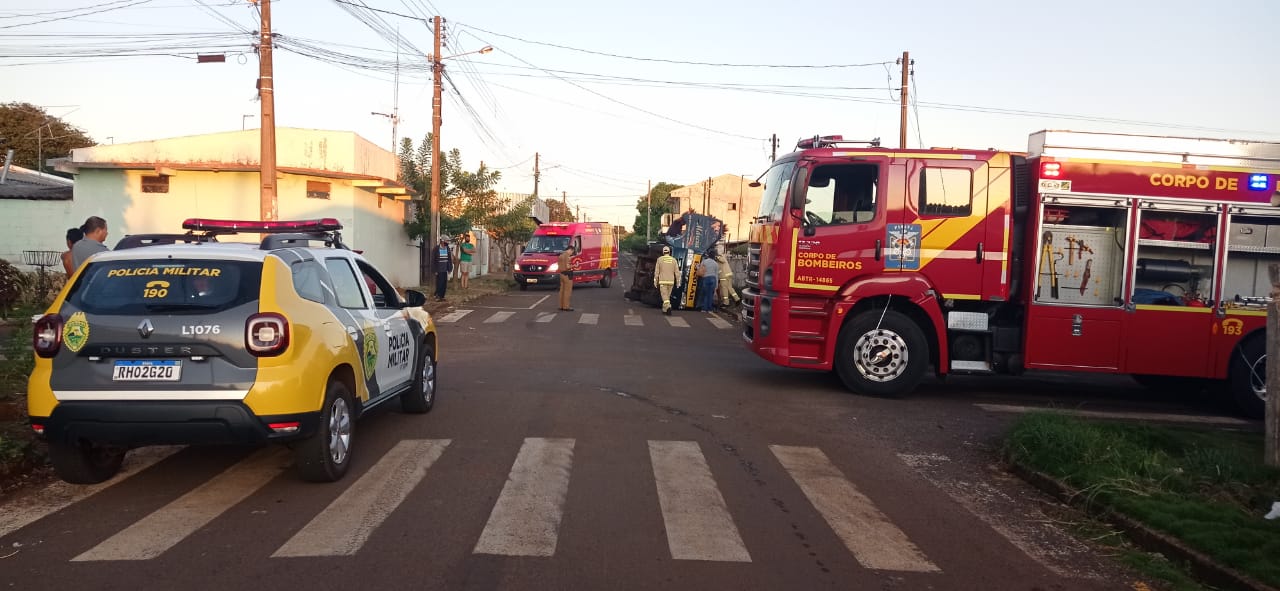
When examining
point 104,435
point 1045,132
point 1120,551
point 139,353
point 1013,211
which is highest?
point 1045,132

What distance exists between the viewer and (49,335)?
19.9ft

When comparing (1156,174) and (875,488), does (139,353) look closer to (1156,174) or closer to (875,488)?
(875,488)

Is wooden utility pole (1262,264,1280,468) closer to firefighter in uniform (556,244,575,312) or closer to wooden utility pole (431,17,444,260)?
firefighter in uniform (556,244,575,312)

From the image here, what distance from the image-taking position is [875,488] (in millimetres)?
7086

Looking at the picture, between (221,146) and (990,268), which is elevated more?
(221,146)

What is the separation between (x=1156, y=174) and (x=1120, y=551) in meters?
6.53

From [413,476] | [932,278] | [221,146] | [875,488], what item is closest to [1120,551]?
[875,488]

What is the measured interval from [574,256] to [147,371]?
29528 mm

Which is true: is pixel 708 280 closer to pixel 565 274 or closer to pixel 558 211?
pixel 565 274

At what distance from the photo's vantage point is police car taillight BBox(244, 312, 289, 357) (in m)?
6.04

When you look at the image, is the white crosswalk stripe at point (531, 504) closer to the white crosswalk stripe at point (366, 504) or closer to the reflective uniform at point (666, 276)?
the white crosswalk stripe at point (366, 504)

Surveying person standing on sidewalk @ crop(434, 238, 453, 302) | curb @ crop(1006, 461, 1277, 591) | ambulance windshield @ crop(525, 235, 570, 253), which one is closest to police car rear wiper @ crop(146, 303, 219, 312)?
curb @ crop(1006, 461, 1277, 591)

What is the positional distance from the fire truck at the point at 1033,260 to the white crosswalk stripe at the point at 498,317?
11.2 m

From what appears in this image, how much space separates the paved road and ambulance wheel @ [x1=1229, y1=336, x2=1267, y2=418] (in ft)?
9.38
